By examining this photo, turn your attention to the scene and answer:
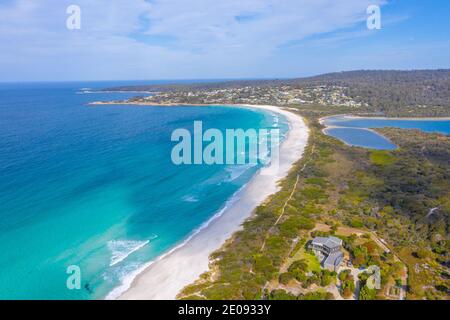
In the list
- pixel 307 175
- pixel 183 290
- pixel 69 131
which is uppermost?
pixel 69 131

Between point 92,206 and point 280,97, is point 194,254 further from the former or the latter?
point 280,97

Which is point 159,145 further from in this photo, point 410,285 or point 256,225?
point 410,285

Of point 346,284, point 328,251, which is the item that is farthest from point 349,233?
point 346,284

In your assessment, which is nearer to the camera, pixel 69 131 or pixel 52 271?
pixel 52 271

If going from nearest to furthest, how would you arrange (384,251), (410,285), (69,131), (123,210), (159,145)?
(410,285)
(384,251)
(123,210)
(159,145)
(69,131)

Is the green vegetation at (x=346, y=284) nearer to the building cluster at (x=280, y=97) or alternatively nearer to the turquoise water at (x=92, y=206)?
the turquoise water at (x=92, y=206)

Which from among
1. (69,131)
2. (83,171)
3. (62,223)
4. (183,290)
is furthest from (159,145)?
(183,290)
